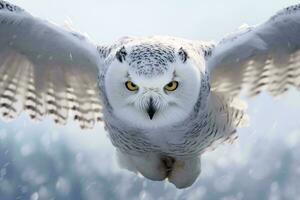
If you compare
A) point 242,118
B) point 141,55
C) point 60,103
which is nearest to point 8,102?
point 60,103

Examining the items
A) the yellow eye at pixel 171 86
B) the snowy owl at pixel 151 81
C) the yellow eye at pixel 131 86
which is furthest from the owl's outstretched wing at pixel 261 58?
the yellow eye at pixel 131 86

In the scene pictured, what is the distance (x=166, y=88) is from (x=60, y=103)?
6.96ft

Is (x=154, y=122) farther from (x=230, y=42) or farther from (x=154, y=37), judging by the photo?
(x=230, y=42)

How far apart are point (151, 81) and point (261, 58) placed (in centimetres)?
175

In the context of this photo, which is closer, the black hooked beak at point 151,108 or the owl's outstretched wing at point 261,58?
the black hooked beak at point 151,108

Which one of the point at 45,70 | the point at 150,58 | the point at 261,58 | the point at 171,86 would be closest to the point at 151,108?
the point at 171,86

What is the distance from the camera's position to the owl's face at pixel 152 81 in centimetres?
421

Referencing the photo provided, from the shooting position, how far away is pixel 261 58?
5.73m

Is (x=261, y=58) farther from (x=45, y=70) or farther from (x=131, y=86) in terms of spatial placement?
(x=131, y=86)

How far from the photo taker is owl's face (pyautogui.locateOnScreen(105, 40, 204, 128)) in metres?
4.21

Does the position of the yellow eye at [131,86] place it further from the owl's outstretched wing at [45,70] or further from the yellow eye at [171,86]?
the owl's outstretched wing at [45,70]

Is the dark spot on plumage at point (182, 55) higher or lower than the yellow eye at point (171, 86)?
higher

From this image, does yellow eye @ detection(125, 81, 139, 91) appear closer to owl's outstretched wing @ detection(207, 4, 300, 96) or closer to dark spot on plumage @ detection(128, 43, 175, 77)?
dark spot on plumage @ detection(128, 43, 175, 77)

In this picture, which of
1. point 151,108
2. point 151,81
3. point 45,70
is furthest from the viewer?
point 45,70
